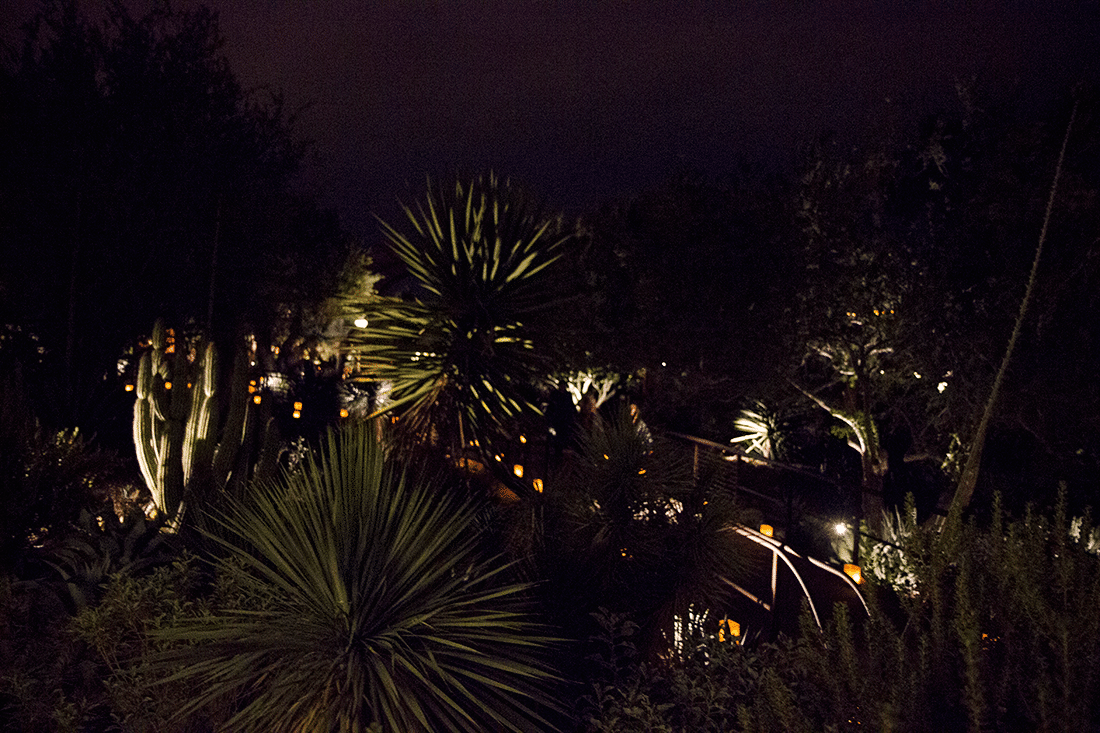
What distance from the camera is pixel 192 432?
7207 mm

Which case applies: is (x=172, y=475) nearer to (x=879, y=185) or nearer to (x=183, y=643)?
(x=183, y=643)

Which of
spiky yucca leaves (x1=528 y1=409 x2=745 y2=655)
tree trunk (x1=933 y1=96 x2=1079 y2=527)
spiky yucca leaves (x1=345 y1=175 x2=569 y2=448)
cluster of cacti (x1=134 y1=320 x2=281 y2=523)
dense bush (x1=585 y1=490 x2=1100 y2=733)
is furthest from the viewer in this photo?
tree trunk (x1=933 y1=96 x2=1079 y2=527)

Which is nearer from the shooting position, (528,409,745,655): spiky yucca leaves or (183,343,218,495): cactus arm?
(528,409,745,655): spiky yucca leaves

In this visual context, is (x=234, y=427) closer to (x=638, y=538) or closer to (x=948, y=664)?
(x=638, y=538)

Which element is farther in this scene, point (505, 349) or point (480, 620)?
point (505, 349)

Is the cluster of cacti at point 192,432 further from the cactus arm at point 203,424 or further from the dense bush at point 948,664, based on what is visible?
the dense bush at point 948,664

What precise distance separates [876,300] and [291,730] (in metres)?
13.2

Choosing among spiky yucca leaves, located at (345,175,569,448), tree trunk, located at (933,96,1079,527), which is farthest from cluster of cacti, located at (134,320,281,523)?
tree trunk, located at (933,96,1079,527)

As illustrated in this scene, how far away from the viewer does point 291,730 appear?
3234 mm

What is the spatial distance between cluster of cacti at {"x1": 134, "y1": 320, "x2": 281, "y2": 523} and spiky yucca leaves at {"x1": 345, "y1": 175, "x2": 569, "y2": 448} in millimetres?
1781

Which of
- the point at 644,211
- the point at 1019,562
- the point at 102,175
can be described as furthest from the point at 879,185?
the point at 102,175

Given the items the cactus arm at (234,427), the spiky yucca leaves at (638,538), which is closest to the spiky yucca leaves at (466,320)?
the spiky yucca leaves at (638,538)

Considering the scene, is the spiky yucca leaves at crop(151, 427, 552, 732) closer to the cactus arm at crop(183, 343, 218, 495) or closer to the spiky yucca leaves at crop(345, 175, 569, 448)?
the spiky yucca leaves at crop(345, 175, 569, 448)

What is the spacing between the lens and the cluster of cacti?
23.0 ft
